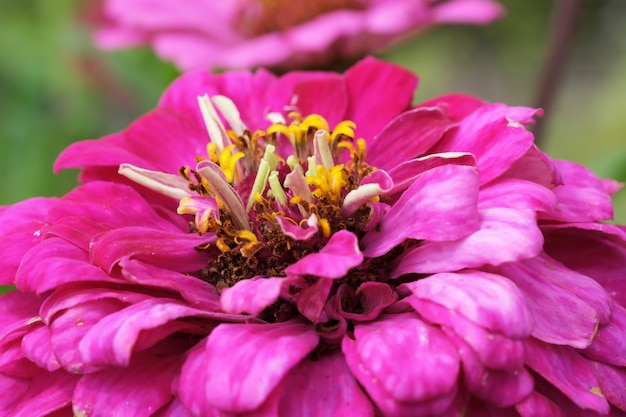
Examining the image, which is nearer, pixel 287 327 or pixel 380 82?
pixel 287 327

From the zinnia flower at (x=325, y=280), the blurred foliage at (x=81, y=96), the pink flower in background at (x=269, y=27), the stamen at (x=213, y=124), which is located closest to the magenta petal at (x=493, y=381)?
the zinnia flower at (x=325, y=280)

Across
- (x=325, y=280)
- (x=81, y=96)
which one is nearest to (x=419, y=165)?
(x=325, y=280)

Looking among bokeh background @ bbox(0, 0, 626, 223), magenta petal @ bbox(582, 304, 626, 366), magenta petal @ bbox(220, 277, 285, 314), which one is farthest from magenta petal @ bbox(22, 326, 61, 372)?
bokeh background @ bbox(0, 0, 626, 223)

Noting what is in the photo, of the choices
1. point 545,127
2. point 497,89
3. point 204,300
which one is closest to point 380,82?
point 204,300

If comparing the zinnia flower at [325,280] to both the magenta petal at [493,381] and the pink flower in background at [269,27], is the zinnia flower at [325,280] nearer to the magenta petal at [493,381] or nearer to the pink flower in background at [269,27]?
the magenta petal at [493,381]

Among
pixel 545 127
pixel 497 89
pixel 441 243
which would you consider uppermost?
pixel 441 243

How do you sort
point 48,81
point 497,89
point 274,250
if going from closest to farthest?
point 274,250 < point 48,81 < point 497,89

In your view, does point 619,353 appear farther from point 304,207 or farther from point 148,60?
point 148,60

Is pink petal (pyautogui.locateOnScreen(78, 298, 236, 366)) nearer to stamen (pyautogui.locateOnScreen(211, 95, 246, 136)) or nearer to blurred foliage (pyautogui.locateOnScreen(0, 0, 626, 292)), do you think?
A: stamen (pyautogui.locateOnScreen(211, 95, 246, 136))
